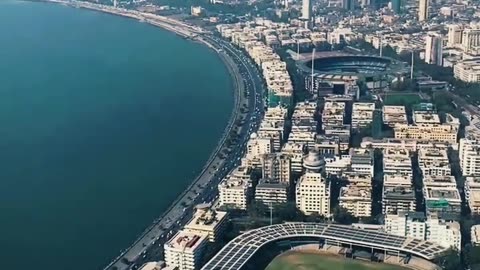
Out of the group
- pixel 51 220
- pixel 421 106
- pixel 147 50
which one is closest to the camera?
pixel 51 220

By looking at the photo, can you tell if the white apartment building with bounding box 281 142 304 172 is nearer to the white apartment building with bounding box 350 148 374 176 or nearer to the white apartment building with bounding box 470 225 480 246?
the white apartment building with bounding box 350 148 374 176

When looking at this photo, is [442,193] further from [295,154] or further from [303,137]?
[303,137]

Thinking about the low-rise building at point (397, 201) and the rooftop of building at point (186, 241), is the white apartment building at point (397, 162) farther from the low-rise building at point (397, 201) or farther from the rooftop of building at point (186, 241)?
the rooftop of building at point (186, 241)

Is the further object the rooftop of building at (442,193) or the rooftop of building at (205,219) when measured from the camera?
the rooftop of building at (442,193)

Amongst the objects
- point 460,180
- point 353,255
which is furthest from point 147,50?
point 353,255

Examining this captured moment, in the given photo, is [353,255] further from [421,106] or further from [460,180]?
[421,106]

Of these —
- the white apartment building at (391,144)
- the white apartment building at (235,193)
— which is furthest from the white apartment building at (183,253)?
the white apartment building at (391,144)
